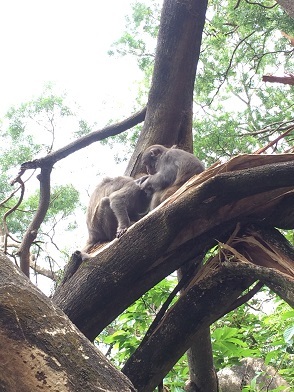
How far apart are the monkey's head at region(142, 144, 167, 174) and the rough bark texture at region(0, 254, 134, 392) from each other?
2919 mm

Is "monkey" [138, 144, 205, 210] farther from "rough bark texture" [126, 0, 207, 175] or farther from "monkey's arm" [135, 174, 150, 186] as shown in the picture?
"rough bark texture" [126, 0, 207, 175]

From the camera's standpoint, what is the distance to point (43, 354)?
5.71ft

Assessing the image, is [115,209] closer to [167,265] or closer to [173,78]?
[167,265]

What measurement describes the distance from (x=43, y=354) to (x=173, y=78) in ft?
12.3

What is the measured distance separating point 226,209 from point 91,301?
44.1 inches

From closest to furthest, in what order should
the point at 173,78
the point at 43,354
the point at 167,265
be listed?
the point at 43,354 < the point at 167,265 < the point at 173,78

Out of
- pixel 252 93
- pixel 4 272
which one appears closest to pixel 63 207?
pixel 252 93

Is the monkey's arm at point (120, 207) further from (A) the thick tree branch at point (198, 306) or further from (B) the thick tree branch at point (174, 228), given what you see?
(A) the thick tree branch at point (198, 306)

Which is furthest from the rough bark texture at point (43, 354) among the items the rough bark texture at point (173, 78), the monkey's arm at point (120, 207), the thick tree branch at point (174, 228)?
the rough bark texture at point (173, 78)

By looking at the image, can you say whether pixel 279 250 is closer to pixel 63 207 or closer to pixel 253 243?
pixel 253 243

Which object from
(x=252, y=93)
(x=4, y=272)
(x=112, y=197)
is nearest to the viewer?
(x=4, y=272)

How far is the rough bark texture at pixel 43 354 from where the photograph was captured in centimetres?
166

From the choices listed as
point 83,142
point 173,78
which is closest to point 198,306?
point 83,142

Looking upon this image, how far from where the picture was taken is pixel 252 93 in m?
17.7
